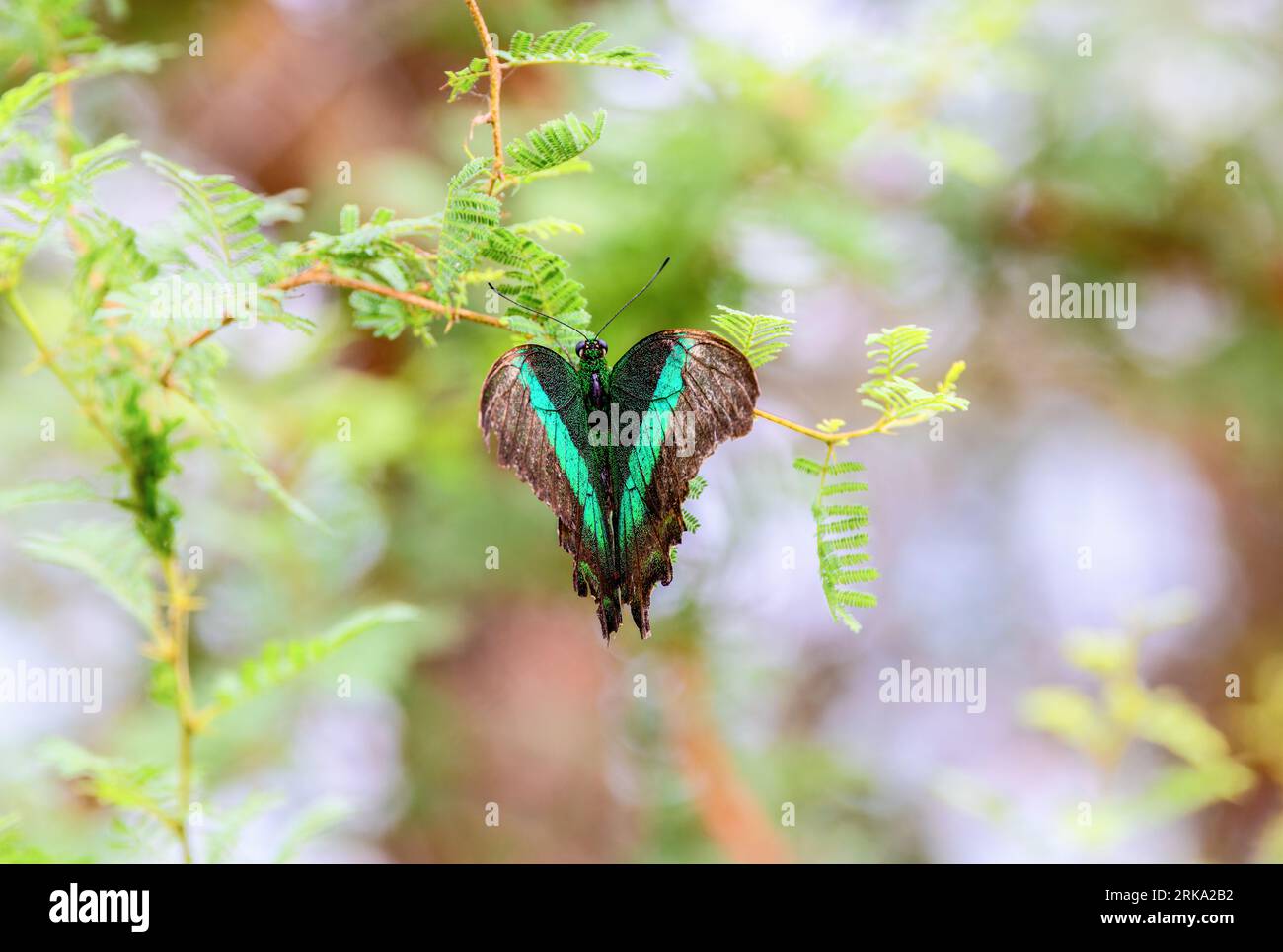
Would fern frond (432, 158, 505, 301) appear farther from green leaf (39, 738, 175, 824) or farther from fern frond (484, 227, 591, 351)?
green leaf (39, 738, 175, 824)

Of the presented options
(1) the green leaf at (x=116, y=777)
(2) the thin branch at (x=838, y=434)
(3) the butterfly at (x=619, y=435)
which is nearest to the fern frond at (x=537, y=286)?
(3) the butterfly at (x=619, y=435)

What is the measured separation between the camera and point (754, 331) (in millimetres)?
719

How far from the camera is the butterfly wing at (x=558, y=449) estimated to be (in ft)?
2.35

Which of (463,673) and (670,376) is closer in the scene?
(670,376)

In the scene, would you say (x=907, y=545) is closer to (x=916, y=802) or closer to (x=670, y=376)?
(x=916, y=802)

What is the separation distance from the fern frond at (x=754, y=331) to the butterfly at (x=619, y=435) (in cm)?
3

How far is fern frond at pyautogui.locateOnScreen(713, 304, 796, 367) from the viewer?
71 centimetres

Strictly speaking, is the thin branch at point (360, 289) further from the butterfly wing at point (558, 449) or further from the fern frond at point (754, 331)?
the fern frond at point (754, 331)

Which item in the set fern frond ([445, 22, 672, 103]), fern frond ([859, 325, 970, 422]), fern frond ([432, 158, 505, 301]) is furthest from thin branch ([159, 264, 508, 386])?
fern frond ([859, 325, 970, 422])

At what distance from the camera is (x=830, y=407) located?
267 cm

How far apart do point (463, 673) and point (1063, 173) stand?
161cm

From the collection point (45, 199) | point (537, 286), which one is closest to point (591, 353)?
point (537, 286)

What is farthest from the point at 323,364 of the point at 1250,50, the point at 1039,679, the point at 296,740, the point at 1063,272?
the point at 1039,679

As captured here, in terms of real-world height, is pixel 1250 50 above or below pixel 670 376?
above
